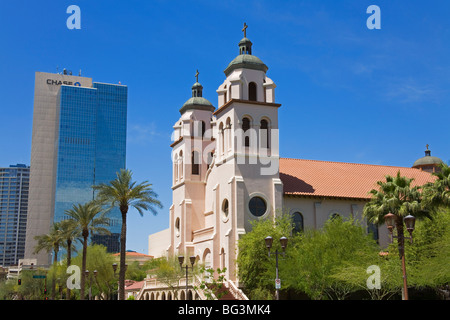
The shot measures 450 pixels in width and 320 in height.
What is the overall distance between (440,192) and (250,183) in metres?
18.9

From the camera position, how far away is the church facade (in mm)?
51688

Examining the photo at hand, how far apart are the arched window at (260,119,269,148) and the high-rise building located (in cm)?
13557

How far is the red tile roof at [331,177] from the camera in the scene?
183 ft

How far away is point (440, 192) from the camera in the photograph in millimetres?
37125

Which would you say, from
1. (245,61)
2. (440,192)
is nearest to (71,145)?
(245,61)

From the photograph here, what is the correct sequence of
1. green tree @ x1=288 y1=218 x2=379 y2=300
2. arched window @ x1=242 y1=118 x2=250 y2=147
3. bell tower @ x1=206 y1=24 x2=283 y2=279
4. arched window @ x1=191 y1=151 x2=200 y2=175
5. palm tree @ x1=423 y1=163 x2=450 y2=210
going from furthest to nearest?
arched window @ x1=191 y1=151 x2=200 y2=175, arched window @ x1=242 y1=118 x2=250 y2=147, bell tower @ x1=206 y1=24 x2=283 y2=279, green tree @ x1=288 y1=218 x2=379 y2=300, palm tree @ x1=423 y1=163 x2=450 y2=210

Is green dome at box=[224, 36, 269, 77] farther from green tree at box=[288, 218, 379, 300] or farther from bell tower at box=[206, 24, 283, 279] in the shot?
green tree at box=[288, 218, 379, 300]

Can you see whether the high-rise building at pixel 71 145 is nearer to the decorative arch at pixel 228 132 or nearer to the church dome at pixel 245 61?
the church dome at pixel 245 61

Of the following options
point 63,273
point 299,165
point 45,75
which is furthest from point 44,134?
point 299,165

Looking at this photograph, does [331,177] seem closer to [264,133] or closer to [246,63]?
[264,133]

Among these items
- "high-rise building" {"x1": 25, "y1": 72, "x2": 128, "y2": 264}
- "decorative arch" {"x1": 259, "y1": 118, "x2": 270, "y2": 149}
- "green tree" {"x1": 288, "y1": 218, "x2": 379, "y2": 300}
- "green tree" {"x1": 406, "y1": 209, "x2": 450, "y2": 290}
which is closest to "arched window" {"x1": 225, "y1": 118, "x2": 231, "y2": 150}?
"decorative arch" {"x1": 259, "y1": 118, "x2": 270, "y2": 149}

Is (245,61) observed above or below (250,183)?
above
